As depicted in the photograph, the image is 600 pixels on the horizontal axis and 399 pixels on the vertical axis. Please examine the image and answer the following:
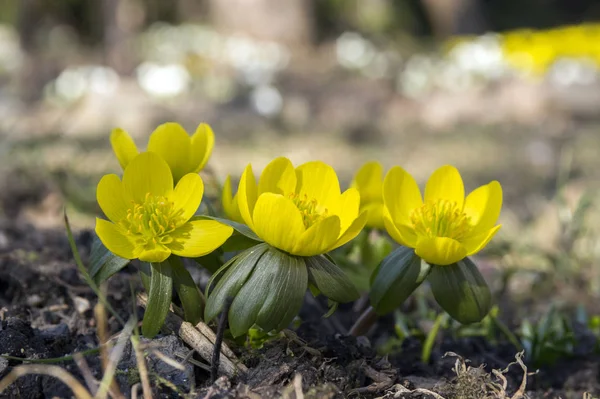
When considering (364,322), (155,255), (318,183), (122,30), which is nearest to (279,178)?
(318,183)

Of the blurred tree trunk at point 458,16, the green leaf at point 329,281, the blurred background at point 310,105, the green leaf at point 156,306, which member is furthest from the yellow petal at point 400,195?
the blurred tree trunk at point 458,16

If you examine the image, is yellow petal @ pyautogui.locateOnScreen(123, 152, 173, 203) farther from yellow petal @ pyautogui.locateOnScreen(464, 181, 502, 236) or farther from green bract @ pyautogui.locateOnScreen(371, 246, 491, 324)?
yellow petal @ pyautogui.locateOnScreen(464, 181, 502, 236)

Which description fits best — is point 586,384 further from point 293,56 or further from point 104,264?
point 293,56

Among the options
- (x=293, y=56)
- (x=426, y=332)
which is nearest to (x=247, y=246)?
(x=426, y=332)

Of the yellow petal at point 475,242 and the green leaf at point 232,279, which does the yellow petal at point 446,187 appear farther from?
the green leaf at point 232,279

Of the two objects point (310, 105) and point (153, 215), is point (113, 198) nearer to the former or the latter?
point (153, 215)

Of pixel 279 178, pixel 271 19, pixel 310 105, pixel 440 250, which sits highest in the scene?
pixel 271 19

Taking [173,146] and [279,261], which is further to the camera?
[173,146]
